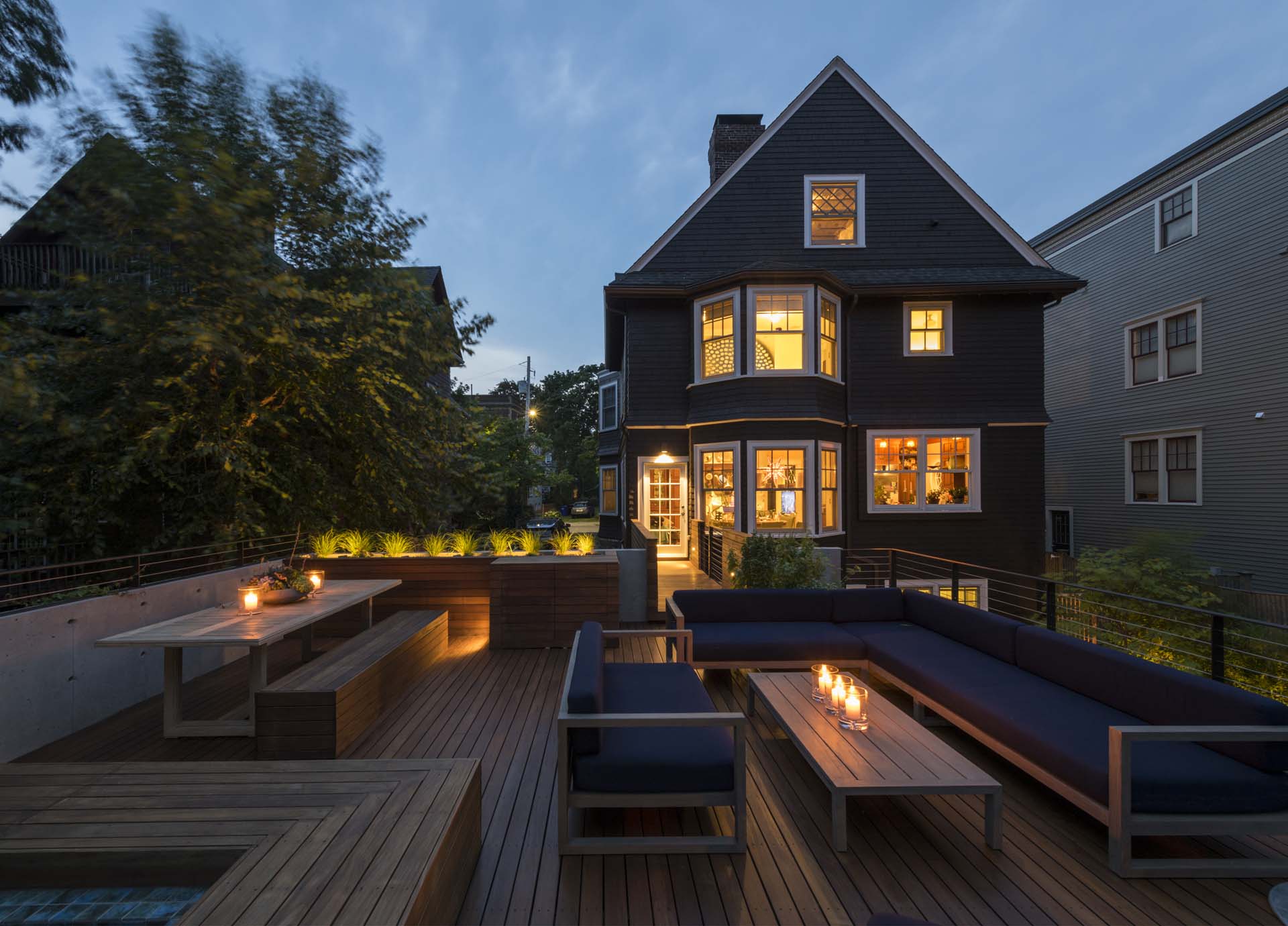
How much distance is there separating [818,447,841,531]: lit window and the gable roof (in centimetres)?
→ 500

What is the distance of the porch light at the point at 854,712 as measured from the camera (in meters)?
3.07

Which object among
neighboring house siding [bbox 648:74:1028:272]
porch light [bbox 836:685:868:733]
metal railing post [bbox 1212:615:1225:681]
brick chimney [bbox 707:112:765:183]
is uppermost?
brick chimney [bbox 707:112:765:183]

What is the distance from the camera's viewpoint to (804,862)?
2.61 metres

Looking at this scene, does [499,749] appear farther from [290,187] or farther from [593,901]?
[290,187]

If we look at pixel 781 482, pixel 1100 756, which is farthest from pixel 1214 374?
pixel 1100 756

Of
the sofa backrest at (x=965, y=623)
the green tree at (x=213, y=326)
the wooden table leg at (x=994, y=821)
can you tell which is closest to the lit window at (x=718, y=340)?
the green tree at (x=213, y=326)

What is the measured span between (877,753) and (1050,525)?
55.2 feet

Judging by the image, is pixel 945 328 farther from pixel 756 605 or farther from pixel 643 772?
pixel 643 772

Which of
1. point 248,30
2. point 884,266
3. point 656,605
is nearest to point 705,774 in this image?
point 656,605

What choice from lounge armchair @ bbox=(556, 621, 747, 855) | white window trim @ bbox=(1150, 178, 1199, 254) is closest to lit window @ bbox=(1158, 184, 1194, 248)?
white window trim @ bbox=(1150, 178, 1199, 254)

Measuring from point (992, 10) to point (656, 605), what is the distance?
78275 mm

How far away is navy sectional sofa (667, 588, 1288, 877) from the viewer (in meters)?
2.47

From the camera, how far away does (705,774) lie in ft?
8.71

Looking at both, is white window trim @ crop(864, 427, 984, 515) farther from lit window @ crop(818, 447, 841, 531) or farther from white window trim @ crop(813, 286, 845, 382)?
white window trim @ crop(813, 286, 845, 382)
